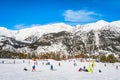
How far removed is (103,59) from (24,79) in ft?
412

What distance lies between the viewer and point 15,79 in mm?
33281

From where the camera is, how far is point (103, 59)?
154 meters

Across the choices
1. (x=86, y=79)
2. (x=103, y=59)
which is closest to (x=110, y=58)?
(x=103, y=59)

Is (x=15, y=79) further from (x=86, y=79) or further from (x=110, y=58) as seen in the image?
(x=110, y=58)

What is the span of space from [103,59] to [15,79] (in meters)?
127

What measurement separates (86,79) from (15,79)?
12.4 m

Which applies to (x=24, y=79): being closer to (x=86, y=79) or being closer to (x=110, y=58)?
(x=86, y=79)

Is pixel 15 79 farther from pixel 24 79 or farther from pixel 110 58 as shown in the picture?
pixel 110 58

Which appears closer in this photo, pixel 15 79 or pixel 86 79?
pixel 15 79

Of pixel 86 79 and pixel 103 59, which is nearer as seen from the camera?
pixel 86 79

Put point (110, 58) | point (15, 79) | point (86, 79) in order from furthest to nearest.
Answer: point (110, 58)
point (86, 79)
point (15, 79)

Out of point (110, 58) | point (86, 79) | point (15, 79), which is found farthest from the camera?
point (110, 58)

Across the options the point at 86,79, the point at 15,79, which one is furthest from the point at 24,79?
the point at 86,79

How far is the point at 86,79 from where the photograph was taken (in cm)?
3766
